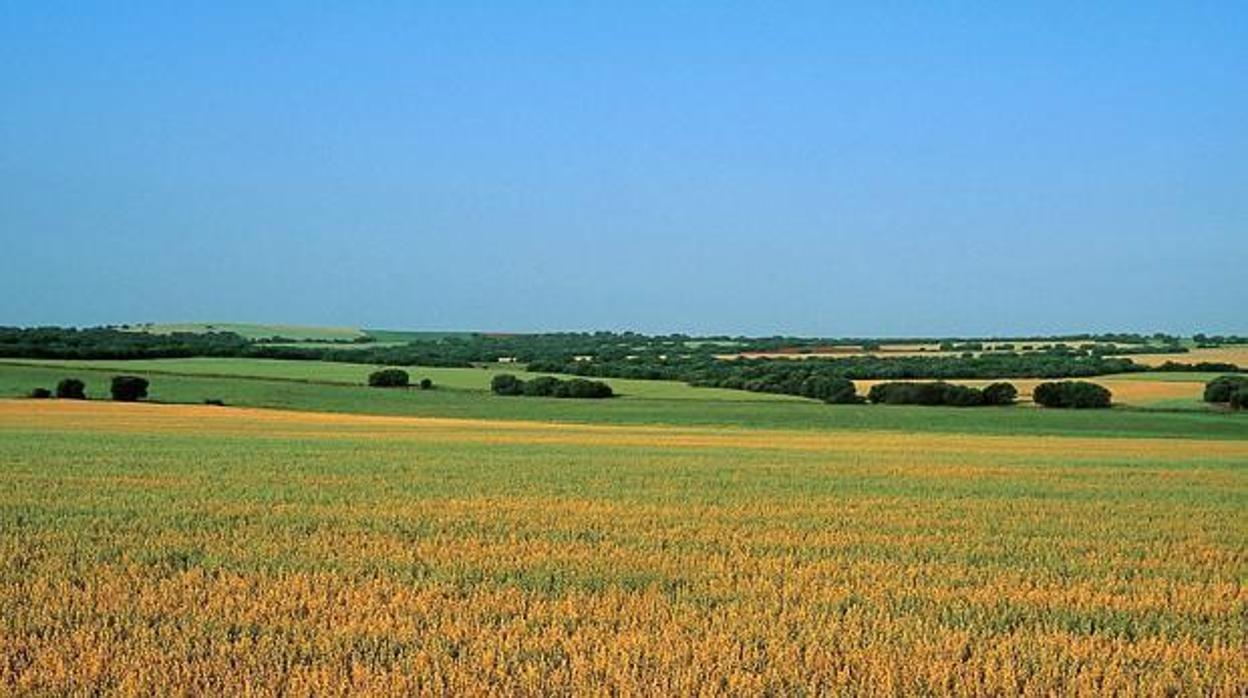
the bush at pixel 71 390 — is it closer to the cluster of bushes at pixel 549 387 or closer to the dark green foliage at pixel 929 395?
the cluster of bushes at pixel 549 387

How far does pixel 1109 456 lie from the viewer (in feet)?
120

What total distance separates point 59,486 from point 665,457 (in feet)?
49.0

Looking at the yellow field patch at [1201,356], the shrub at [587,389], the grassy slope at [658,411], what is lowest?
the grassy slope at [658,411]

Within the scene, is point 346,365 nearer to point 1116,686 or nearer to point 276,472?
point 276,472

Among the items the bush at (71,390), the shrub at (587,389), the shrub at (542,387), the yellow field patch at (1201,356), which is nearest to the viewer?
the bush at (71,390)

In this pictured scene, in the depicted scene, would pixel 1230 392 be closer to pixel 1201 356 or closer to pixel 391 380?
pixel 1201 356

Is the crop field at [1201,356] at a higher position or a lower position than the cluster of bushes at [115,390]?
higher

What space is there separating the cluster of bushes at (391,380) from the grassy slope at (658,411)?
3.82 metres

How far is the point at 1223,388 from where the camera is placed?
2643 inches

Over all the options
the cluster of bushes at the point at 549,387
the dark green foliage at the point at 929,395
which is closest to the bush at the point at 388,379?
the cluster of bushes at the point at 549,387

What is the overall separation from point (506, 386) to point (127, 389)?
2103 cm

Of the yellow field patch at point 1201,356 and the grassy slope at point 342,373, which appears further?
the yellow field patch at point 1201,356

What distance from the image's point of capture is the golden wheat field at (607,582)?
8.19 metres

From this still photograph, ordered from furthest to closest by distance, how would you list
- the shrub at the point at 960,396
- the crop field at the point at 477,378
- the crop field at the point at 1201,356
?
1. the crop field at the point at 1201,356
2. the shrub at the point at 960,396
3. the crop field at the point at 477,378
